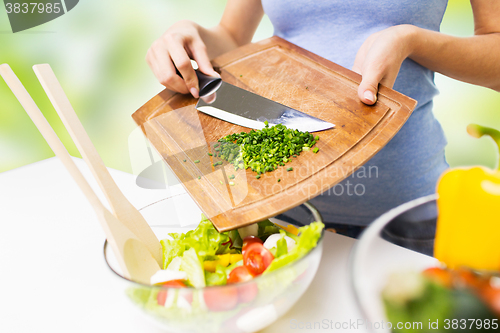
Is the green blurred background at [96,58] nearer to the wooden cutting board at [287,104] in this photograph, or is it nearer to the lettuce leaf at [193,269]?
the wooden cutting board at [287,104]

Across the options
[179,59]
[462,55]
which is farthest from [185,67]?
[462,55]

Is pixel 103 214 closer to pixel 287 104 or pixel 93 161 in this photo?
pixel 93 161

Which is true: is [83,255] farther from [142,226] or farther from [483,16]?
[483,16]

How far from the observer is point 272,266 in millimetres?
477

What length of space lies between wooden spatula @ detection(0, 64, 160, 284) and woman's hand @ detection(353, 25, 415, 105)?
1.87 ft

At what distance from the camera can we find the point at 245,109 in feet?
2.93

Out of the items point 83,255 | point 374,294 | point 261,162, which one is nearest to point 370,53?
point 261,162

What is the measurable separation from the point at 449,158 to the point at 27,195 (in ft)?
5.84

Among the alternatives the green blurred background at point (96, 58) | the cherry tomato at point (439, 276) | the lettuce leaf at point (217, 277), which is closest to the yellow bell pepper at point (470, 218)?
the cherry tomato at point (439, 276)

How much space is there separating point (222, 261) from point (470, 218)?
358 millimetres

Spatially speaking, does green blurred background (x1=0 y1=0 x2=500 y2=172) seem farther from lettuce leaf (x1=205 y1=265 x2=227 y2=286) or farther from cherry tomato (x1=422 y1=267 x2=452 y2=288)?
cherry tomato (x1=422 y1=267 x2=452 y2=288)

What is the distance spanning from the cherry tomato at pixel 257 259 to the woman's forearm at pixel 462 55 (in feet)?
2.07

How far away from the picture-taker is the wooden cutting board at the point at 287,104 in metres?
0.63

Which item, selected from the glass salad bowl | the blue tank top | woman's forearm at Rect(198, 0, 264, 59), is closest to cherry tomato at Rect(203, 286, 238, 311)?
the glass salad bowl
